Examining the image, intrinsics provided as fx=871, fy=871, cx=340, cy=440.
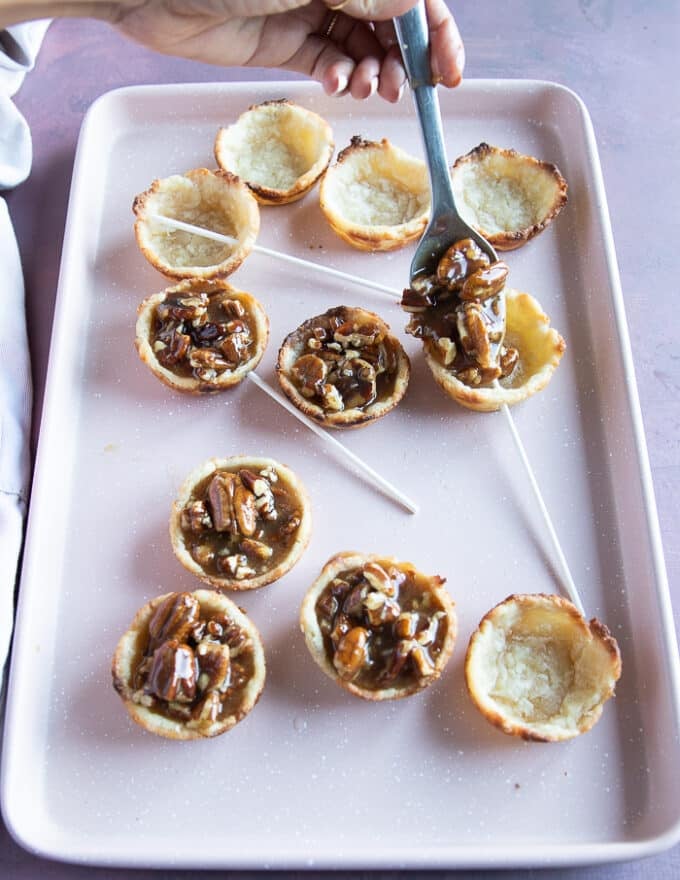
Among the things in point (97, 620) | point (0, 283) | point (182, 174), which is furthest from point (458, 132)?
point (97, 620)

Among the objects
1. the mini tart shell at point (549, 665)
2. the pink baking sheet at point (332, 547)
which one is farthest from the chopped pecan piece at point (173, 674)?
the mini tart shell at point (549, 665)

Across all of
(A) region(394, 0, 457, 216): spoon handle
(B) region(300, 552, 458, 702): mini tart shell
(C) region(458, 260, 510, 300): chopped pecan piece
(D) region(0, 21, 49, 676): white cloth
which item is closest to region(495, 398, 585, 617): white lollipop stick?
(C) region(458, 260, 510, 300): chopped pecan piece

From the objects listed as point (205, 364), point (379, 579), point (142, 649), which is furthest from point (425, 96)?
point (142, 649)

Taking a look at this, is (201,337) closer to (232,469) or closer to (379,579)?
(232,469)

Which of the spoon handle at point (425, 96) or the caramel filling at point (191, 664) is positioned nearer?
the caramel filling at point (191, 664)

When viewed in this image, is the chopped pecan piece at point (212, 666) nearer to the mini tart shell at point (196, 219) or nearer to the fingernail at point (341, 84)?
the mini tart shell at point (196, 219)
